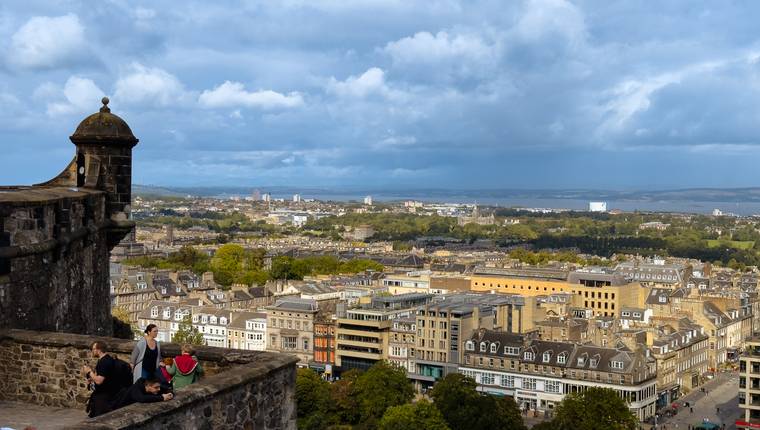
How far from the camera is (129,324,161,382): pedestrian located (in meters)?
8.34

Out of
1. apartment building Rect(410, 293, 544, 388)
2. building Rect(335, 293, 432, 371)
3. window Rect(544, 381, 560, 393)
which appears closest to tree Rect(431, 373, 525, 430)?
window Rect(544, 381, 560, 393)

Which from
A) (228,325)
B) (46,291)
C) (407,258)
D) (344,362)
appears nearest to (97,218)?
(46,291)

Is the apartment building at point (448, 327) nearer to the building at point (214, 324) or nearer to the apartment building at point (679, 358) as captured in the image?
the apartment building at point (679, 358)

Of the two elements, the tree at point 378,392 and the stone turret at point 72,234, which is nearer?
the stone turret at point 72,234

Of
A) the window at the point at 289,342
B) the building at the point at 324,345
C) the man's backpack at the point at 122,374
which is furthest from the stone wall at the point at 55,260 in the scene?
the window at the point at 289,342

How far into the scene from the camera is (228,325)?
281ft

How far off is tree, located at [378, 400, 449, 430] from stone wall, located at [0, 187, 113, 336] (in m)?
35.5

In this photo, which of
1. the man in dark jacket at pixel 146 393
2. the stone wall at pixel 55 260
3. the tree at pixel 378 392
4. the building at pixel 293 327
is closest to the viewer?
the man in dark jacket at pixel 146 393

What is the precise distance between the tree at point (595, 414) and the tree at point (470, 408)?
98.0 inches

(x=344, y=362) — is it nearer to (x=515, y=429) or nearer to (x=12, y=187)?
(x=515, y=429)

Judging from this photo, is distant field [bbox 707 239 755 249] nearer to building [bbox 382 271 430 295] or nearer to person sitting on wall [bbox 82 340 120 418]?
building [bbox 382 271 430 295]

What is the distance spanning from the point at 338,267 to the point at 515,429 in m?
87.5

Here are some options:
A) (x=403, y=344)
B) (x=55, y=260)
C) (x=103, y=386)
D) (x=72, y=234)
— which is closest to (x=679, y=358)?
(x=403, y=344)

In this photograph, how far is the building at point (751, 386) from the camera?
173 feet
